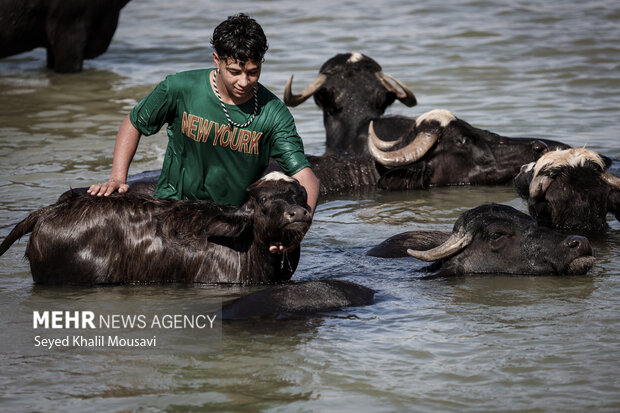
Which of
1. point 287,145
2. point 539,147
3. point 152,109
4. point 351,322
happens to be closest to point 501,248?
point 351,322

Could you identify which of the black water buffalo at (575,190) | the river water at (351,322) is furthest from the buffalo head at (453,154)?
the black water buffalo at (575,190)

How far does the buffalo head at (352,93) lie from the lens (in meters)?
12.2

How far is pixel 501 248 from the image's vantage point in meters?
7.44

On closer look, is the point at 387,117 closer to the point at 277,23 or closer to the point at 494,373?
the point at 494,373

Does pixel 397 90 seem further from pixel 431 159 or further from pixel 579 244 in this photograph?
pixel 579 244

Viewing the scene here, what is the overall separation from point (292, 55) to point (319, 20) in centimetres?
371

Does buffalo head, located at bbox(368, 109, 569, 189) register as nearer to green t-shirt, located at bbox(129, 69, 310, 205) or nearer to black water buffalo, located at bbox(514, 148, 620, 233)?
black water buffalo, located at bbox(514, 148, 620, 233)

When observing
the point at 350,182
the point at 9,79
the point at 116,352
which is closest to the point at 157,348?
the point at 116,352

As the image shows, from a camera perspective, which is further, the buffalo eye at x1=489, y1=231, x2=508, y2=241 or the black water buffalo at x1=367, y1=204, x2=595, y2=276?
the buffalo eye at x1=489, y1=231, x2=508, y2=241

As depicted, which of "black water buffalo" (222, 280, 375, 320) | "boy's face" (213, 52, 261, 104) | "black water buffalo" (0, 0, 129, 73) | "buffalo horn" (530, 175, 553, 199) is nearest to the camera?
"black water buffalo" (222, 280, 375, 320)

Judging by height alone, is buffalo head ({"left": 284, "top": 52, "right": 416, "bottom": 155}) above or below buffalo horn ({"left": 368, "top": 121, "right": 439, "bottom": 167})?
above

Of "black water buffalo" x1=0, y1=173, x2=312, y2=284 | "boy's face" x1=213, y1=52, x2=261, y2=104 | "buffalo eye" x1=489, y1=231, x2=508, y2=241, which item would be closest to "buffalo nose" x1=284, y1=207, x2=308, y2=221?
"black water buffalo" x1=0, y1=173, x2=312, y2=284

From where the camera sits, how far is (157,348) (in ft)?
19.9

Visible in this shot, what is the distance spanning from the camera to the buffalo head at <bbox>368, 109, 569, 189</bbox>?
35.5 ft
